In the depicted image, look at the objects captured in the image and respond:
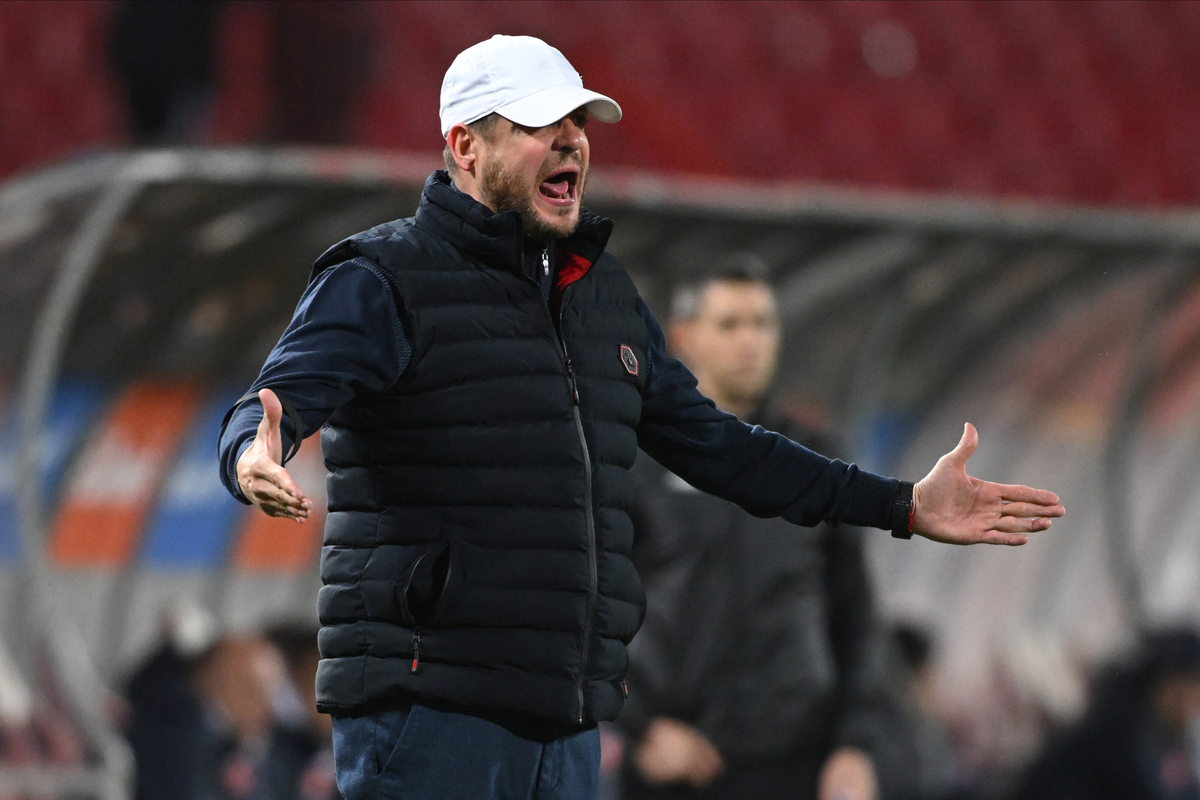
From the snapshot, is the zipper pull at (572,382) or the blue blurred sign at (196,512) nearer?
the zipper pull at (572,382)

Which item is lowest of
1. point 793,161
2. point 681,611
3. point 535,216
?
point 681,611

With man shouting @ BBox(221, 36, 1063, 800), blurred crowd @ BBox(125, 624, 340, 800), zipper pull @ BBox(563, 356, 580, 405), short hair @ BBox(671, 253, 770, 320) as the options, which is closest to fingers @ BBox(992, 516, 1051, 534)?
man shouting @ BBox(221, 36, 1063, 800)

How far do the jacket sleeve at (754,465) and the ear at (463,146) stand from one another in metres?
0.34

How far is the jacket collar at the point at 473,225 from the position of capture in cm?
210

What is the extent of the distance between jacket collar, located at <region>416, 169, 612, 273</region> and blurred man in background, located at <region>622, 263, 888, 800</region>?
4.64 ft

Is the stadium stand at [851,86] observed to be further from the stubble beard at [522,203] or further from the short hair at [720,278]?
the stubble beard at [522,203]

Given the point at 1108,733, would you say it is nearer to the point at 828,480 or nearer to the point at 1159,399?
the point at 1159,399

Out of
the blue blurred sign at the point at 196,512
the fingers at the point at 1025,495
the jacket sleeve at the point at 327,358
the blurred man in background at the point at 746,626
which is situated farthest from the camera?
the blue blurred sign at the point at 196,512

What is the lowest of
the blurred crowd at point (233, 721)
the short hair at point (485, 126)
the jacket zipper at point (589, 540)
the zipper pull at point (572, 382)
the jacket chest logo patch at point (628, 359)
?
Result: the blurred crowd at point (233, 721)

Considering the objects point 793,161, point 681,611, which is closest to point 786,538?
point 681,611

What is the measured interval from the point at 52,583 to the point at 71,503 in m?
0.21

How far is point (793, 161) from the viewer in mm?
Answer: 8492

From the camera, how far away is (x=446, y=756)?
2004 millimetres

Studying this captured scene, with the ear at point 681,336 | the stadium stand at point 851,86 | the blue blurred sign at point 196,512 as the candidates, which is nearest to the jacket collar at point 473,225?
the ear at point 681,336
